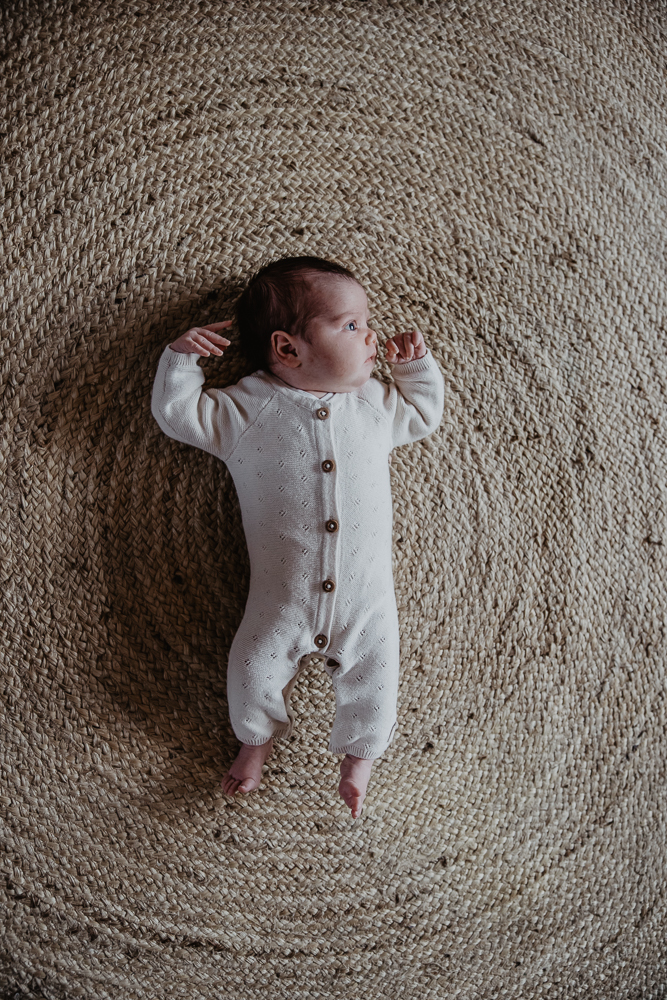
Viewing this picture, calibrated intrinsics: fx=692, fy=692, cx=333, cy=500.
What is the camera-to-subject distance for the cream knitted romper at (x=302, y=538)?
1.00 m

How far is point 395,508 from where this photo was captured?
114cm

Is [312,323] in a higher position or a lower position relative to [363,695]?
higher

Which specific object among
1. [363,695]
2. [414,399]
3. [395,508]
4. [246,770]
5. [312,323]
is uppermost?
[312,323]

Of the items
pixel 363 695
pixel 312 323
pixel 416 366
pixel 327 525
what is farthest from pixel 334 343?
pixel 363 695

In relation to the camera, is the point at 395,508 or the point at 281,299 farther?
the point at 395,508

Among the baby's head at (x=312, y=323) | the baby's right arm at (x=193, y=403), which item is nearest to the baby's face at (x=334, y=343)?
the baby's head at (x=312, y=323)

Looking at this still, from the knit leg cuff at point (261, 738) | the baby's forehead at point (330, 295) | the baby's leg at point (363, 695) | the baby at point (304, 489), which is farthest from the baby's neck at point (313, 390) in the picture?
the knit leg cuff at point (261, 738)

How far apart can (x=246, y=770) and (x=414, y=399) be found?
2.05ft

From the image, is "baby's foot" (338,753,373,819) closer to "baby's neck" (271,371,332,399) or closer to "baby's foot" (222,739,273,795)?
"baby's foot" (222,739,273,795)

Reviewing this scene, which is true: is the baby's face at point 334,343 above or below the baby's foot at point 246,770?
above

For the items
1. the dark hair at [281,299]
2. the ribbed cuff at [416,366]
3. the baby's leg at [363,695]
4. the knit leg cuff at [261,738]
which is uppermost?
the dark hair at [281,299]

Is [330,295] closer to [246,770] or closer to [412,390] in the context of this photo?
[412,390]

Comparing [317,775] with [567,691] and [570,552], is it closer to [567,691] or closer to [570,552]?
[567,691]

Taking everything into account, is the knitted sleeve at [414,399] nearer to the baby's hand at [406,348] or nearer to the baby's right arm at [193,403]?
the baby's hand at [406,348]
